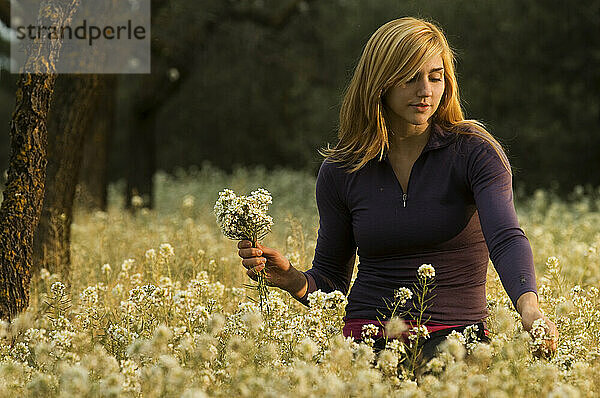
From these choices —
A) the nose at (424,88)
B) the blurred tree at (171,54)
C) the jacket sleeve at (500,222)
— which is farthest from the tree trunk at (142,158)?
the jacket sleeve at (500,222)

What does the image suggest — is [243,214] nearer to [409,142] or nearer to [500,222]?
[409,142]

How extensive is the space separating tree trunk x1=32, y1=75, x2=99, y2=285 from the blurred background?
3938 mm

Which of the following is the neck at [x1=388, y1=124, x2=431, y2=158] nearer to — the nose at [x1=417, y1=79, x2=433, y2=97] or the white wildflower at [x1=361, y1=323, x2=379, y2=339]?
the nose at [x1=417, y1=79, x2=433, y2=97]

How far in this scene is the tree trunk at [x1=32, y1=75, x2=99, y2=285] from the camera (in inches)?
265

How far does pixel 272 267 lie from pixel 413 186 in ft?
2.48

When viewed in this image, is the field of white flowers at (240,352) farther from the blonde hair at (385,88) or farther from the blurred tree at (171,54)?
the blurred tree at (171,54)

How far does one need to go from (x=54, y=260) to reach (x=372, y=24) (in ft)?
50.4

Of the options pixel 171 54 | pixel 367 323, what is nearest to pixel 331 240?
pixel 367 323

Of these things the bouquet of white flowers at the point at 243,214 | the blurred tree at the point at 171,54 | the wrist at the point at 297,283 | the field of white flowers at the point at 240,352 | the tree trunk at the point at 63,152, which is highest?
the blurred tree at the point at 171,54

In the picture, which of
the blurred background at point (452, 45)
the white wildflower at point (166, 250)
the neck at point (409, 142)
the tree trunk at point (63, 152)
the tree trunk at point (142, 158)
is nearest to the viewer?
the neck at point (409, 142)

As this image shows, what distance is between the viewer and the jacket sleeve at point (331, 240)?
4.29 metres

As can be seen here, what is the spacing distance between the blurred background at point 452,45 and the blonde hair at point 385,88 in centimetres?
667

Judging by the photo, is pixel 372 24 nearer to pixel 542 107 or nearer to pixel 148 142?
pixel 542 107

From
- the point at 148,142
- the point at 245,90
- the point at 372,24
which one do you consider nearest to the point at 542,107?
the point at 372,24
